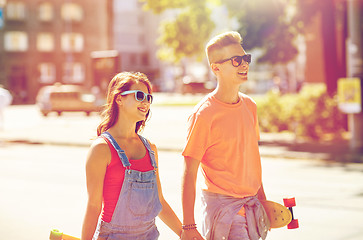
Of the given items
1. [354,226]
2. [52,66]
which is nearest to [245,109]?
[354,226]

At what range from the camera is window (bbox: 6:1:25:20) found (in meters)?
69.5

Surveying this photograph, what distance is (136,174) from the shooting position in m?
3.20

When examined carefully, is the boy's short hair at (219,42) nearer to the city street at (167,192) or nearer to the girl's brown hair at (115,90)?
the girl's brown hair at (115,90)

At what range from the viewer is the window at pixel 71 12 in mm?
74062

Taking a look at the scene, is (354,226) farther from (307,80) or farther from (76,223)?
(307,80)

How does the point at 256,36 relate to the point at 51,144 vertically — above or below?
above

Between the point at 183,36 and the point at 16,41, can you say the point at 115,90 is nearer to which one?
the point at 183,36

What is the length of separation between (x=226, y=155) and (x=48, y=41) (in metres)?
71.1

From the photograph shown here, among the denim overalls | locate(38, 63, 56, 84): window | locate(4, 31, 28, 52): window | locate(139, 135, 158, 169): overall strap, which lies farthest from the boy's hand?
locate(38, 63, 56, 84): window

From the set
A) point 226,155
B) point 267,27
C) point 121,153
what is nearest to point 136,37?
point 267,27

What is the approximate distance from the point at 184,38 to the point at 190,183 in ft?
138

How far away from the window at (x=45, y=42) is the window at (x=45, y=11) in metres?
1.80

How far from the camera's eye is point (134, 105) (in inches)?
132

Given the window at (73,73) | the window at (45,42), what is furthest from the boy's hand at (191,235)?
the window at (73,73)
